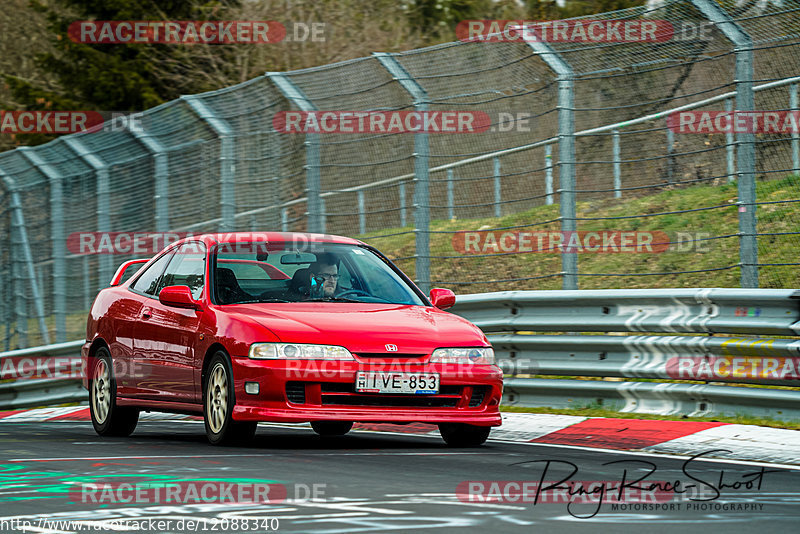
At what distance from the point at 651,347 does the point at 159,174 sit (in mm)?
7579

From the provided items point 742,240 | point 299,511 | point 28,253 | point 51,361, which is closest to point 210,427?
point 299,511

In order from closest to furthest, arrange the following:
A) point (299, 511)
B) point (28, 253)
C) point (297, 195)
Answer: point (299, 511) → point (297, 195) → point (28, 253)

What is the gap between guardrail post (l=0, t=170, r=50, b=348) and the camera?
1772cm

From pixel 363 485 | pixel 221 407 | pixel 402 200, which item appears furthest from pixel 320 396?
pixel 402 200

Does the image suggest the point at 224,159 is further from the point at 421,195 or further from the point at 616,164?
the point at 616,164

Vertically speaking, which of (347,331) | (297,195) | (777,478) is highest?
(297,195)

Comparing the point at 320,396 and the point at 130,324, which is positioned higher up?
the point at 130,324

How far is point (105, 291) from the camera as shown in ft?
37.3

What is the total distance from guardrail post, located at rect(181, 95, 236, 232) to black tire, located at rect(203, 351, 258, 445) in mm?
6182

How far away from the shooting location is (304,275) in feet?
32.4

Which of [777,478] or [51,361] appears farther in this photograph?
[51,361]

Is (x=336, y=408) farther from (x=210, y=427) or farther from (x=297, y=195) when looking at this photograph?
(x=297, y=195)

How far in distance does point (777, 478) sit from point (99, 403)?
5.54m

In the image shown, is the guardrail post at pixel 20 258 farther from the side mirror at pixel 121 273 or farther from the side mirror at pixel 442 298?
the side mirror at pixel 442 298
